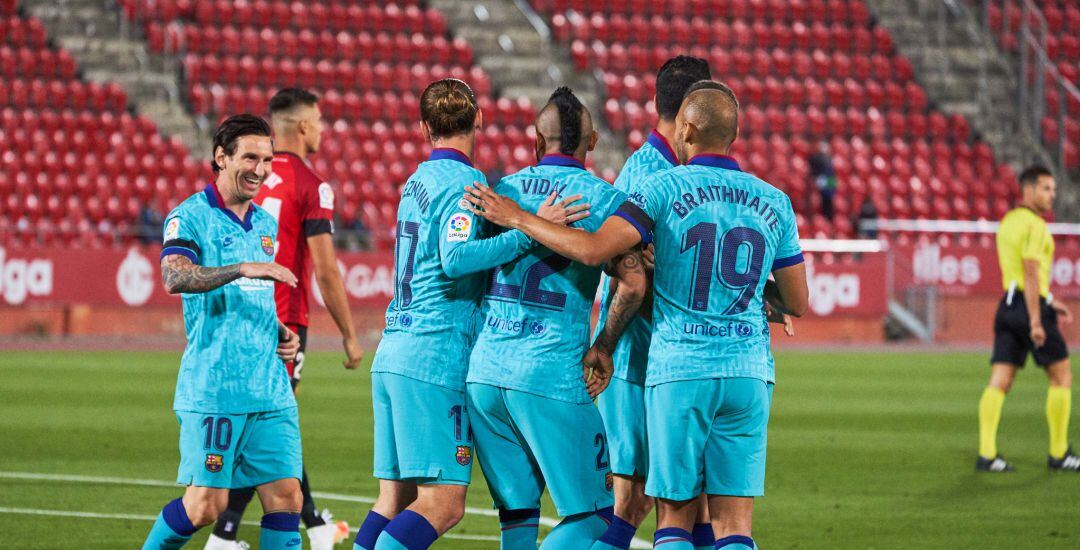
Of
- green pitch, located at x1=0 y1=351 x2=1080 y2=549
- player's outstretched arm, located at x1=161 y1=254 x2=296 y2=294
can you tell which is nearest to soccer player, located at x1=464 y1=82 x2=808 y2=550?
player's outstretched arm, located at x1=161 y1=254 x2=296 y2=294

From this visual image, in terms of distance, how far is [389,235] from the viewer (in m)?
24.2

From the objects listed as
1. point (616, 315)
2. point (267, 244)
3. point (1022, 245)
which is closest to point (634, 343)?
point (616, 315)

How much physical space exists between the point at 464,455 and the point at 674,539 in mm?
850

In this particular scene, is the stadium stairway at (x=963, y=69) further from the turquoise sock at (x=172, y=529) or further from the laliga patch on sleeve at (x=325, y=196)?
the turquoise sock at (x=172, y=529)

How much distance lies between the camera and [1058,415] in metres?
10.9

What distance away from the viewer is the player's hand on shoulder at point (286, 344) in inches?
234

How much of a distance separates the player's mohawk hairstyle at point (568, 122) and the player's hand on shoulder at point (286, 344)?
1.42m

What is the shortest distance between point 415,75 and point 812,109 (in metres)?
8.70

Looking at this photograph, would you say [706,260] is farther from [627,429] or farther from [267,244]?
[267,244]

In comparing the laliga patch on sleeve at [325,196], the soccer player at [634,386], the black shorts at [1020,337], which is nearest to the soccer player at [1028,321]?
the black shorts at [1020,337]

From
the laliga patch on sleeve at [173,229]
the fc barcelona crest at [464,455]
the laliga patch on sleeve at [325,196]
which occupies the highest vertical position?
the laliga patch on sleeve at [325,196]

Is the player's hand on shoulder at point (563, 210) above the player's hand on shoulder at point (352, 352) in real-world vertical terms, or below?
above

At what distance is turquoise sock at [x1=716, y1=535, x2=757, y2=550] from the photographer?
16.8 feet

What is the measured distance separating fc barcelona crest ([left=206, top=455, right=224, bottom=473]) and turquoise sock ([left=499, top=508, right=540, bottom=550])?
1.14 m
